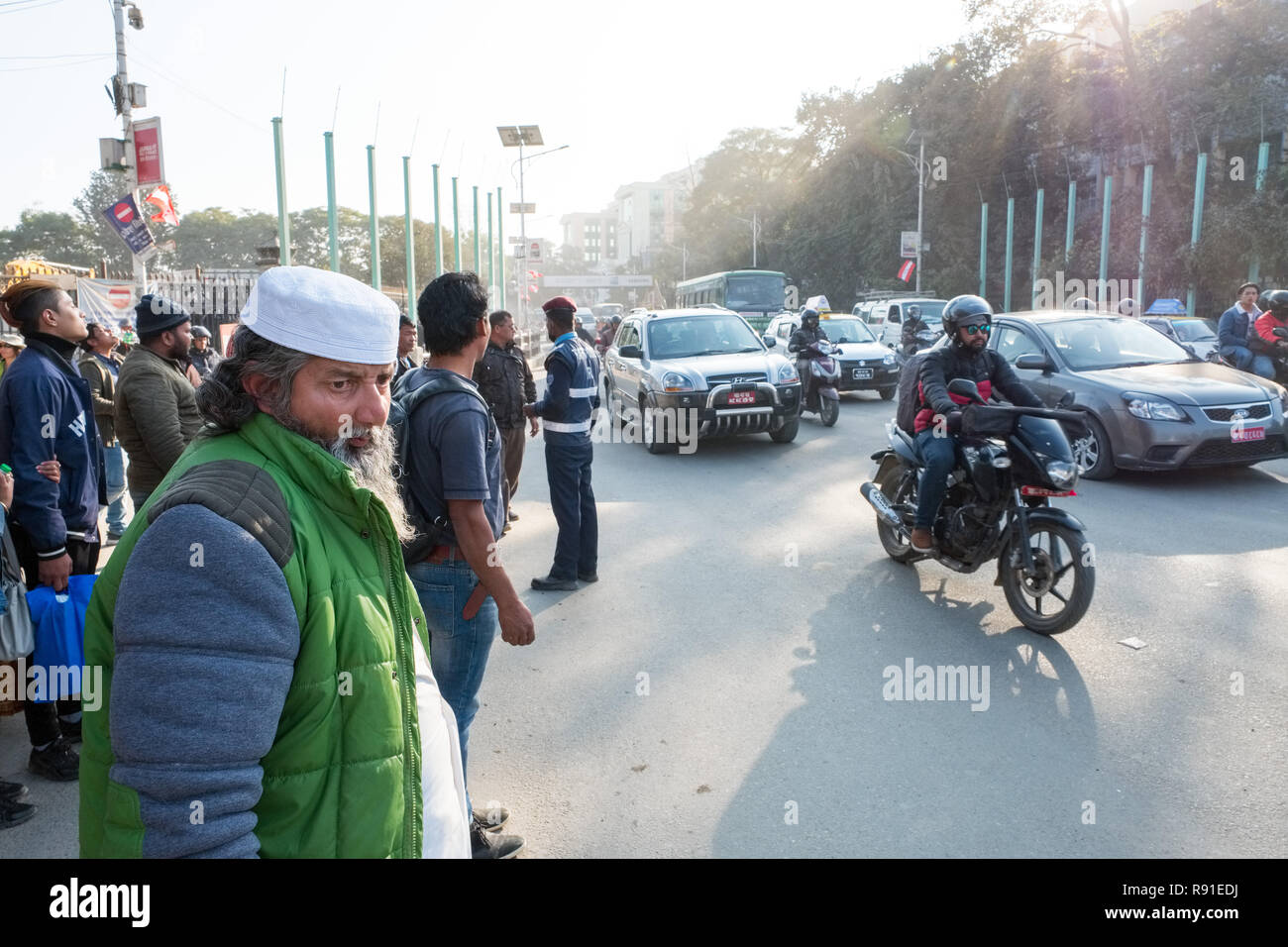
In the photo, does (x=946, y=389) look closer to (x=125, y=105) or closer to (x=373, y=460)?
(x=373, y=460)

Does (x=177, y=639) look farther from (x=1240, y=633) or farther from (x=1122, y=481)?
(x=1122, y=481)

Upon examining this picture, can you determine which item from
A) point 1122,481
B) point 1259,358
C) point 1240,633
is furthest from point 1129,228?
Answer: point 1240,633

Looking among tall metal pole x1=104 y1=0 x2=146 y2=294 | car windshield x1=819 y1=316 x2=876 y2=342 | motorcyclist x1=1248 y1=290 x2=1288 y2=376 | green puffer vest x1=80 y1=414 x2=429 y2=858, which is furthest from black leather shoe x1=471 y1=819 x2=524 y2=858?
car windshield x1=819 y1=316 x2=876 y2=342

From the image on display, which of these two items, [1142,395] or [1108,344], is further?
[1108,344]

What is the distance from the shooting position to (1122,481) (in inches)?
367

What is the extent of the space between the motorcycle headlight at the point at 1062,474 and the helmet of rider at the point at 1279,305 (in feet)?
26.7

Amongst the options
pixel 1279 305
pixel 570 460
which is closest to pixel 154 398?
pixel 570 460

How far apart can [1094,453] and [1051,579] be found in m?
4.95

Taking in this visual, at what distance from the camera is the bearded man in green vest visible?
1351 millimetres

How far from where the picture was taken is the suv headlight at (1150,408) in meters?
8.79

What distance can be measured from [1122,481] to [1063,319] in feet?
6.42

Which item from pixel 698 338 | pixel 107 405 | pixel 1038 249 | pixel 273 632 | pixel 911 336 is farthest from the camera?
pixel 1038 249

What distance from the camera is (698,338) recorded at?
520 inches

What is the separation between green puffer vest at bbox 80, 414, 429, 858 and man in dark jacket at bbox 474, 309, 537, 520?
534cm
